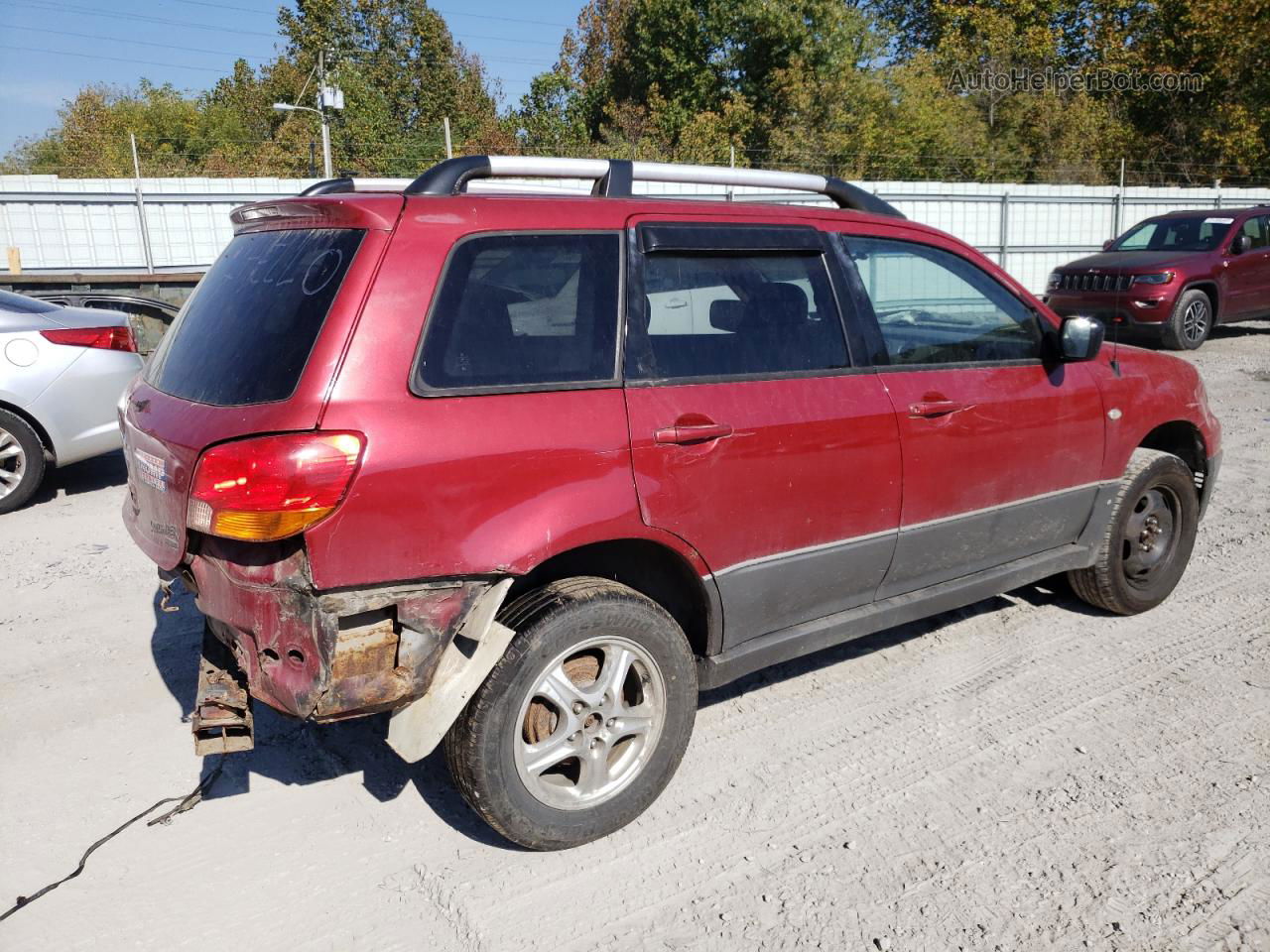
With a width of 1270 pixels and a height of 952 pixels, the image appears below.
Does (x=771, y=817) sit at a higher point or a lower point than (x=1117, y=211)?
lower

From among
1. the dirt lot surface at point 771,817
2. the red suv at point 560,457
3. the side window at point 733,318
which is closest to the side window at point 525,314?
the red suv at point 560,457

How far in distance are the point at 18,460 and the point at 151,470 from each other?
4626mm

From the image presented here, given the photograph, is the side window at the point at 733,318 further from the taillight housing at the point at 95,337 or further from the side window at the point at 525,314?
the taillight housing at the point at 95,337

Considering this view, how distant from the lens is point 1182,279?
12.7 metres

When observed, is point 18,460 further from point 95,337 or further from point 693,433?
point 693,433

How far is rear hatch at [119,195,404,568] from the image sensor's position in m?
2.69

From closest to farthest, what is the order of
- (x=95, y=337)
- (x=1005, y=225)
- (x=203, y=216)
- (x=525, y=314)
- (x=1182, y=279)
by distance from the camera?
(x=525, y=314) → (x=95, y=337) → (x=1182, y=279) → (x=203, y=216) → (x=1005, y=225)

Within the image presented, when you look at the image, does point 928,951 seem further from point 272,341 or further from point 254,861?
point 272,341

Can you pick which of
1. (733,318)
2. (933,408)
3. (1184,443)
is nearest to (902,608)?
(933,408)

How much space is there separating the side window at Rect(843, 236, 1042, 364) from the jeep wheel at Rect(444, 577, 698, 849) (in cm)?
149

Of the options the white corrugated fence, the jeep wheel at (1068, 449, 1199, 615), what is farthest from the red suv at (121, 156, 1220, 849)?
the white corrugated fence

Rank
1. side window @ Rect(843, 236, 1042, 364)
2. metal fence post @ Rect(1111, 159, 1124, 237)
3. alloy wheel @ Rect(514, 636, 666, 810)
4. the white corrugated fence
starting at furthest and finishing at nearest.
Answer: metal fence post @ Rect(1111, 159, 1124, 237)
the white corrugated fence
side window @ Rect(843, 236, 1042, 364)
alloy wheel @ Rect(514, 636, 666, 810)

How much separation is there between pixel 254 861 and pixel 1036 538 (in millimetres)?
3166

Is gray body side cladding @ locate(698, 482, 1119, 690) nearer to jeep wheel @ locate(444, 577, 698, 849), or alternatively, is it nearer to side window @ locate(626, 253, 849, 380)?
jeep wheel @ locate(444, 577, 698, 849)
